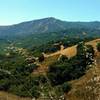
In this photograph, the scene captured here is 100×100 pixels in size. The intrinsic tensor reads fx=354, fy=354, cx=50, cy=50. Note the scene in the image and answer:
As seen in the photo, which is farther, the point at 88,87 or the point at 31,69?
the point at 31,69

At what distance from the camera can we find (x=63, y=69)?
216ft

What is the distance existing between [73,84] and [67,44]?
37403 mm

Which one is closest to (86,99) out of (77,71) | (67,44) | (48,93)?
(48,93)

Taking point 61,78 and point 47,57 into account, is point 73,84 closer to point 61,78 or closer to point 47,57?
point 61,78

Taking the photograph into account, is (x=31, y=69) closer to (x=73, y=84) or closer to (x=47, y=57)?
(x=47, y=57)

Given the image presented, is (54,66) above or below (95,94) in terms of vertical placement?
below

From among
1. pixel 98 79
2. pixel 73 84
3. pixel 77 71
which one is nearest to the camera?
pixel 98 79

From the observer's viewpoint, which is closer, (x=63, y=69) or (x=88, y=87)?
(x=88, y=87)

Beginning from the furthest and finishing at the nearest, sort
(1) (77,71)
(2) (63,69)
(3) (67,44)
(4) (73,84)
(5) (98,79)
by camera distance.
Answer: (3) (67,44), (2) (63,69), (1) (77,71), (4) (73,84), (5) (98,79)

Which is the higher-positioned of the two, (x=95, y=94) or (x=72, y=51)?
(x=95, y=94)

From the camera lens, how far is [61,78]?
6225 centimetres

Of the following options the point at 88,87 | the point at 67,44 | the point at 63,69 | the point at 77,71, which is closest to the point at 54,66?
the point at 63,69

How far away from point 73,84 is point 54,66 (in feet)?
45.1

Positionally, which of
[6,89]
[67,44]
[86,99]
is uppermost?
[86,99]
